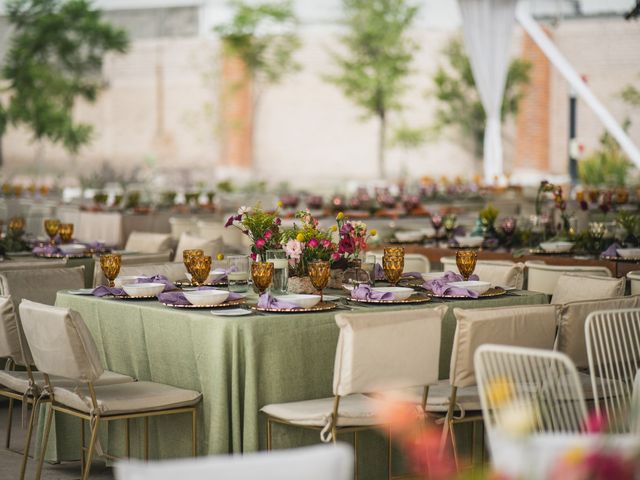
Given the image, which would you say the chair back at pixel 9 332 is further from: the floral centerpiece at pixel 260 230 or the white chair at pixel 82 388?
the floral centerpiece at pixel 260 230

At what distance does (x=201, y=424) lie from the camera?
4410 millimetres

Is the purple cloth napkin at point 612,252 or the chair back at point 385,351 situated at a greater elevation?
the purple cloth napkin at point 612,252

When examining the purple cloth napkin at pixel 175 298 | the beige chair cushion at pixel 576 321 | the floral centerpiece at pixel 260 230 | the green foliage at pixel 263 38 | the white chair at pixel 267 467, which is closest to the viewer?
the white chair at pixel 267 467

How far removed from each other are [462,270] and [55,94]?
18609 mm

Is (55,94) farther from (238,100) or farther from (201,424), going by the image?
(201,424)

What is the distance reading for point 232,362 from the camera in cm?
421

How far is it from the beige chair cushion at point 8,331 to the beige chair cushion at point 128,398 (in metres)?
0.33

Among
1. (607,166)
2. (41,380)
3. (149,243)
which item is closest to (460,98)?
(607,166)

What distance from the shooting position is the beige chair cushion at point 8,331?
4.61 meters

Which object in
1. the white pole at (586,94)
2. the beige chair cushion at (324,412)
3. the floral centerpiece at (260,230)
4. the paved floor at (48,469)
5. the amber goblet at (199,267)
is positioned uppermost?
the white pole at (586,94)

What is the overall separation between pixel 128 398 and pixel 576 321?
5.67 ft

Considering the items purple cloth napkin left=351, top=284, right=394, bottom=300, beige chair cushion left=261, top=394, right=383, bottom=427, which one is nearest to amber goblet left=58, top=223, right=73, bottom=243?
purple cloth napkin left=351, top=284, right=394, bottom=300

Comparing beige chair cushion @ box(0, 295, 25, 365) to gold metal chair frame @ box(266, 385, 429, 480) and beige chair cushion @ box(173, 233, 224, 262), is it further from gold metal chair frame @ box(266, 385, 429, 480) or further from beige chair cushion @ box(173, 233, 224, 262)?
beige chair cushion @ box(173, 233, 224, 262)

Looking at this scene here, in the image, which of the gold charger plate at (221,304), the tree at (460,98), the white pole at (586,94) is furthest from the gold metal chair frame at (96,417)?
the tree at (460,98)
